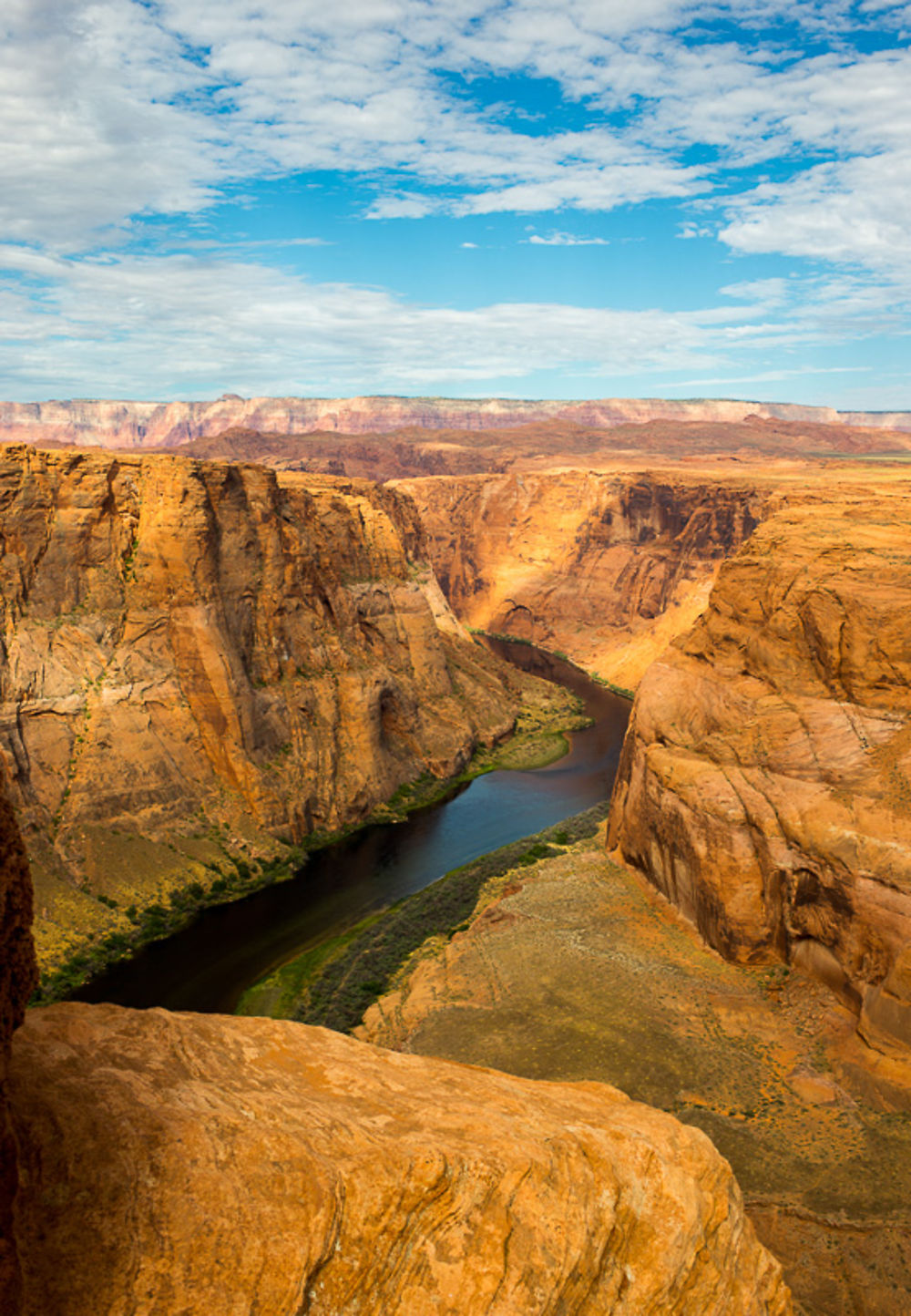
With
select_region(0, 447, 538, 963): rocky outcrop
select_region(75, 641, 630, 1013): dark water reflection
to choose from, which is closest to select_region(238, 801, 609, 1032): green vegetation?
select_region(75, 641, 630, 1013): dark water reflection

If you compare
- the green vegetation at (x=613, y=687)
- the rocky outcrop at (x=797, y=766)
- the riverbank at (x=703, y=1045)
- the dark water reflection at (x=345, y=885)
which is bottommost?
the dark water reflection at (x=345, y=885)

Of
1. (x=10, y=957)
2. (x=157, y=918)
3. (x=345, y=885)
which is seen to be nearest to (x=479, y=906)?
(x=345, y=885)

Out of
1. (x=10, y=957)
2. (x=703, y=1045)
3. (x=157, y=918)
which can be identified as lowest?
(x=157, y=918)

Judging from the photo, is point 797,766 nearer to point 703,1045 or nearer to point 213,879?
point 703,1045

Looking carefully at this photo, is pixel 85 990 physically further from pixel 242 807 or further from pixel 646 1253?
pixel 646 1253

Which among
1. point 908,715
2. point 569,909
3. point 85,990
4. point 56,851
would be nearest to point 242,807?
point 56,851

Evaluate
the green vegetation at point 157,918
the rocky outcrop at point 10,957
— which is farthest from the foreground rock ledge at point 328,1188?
the green vegetation at point 157,918

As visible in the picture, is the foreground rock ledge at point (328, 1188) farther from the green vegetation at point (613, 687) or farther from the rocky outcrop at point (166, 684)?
the green vegetation at point (613, 687)
